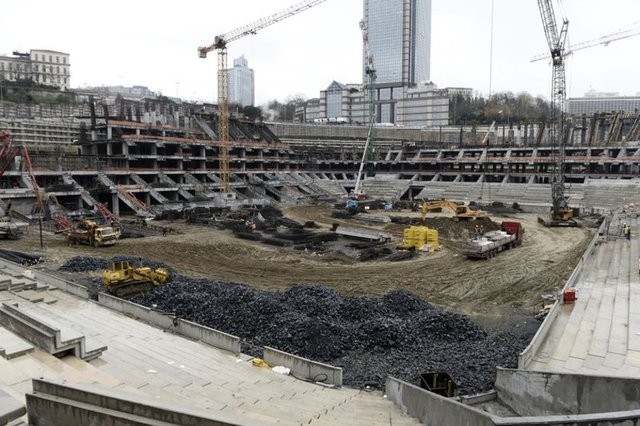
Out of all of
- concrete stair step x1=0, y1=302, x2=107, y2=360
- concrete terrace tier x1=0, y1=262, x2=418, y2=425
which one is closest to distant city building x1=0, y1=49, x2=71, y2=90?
concrete stair step x1=0, y1=302, x2=107, y2=360

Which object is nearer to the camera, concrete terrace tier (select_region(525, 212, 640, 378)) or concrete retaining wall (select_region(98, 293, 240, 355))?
concrete terrace tier (select_region(525, 212, 640, 378))

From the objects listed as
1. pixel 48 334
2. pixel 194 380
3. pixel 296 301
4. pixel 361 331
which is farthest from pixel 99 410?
pixel 296 301

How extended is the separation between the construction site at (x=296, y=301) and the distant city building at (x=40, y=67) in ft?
173

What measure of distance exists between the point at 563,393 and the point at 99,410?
349 inches

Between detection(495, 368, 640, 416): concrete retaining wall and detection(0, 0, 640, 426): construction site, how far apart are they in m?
0.03

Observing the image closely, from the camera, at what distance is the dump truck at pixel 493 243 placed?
27.8 m

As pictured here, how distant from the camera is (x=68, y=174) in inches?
1939

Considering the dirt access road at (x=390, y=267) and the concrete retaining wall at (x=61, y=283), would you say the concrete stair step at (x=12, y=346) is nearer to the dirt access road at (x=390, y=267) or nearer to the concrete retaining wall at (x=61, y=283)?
the concrete retaining wall at (x=61, y=283)

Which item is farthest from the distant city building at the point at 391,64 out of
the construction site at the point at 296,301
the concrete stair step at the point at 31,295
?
A: the concrete stair step at the point at 31,295

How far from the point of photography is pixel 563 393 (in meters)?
9.75

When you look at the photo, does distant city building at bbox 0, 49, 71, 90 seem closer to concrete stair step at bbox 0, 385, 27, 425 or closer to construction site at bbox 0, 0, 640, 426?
construction site at bbox 0, 0, 640, 426

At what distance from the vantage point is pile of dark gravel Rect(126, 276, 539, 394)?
11859 millimetres

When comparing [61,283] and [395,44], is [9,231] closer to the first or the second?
[61,283]

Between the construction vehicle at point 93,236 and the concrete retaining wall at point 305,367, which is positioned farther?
the construction vehicle at point 93,236
